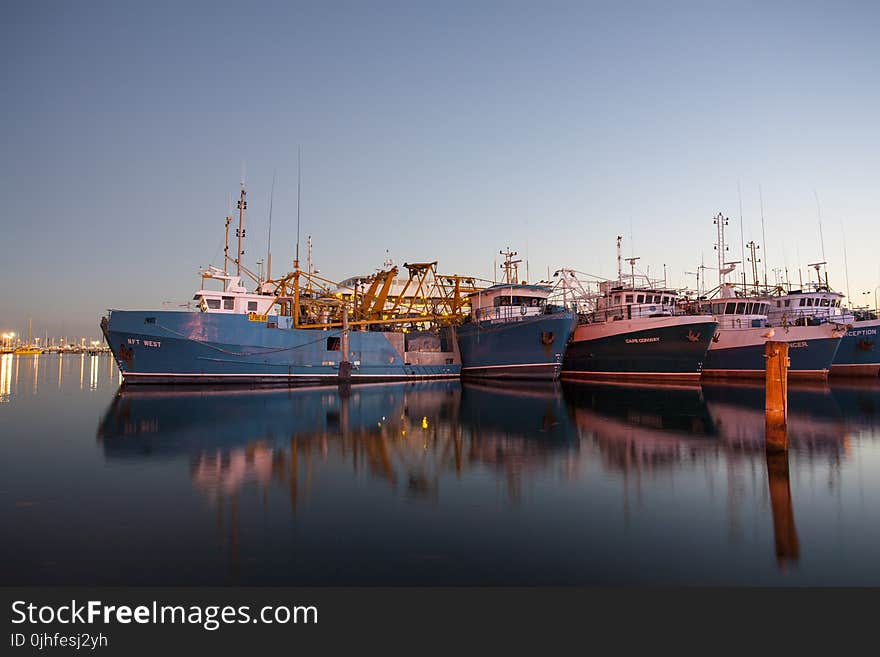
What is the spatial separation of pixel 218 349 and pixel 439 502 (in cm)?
2645

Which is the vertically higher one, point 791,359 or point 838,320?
point 838,320

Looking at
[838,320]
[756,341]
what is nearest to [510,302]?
[756,341]

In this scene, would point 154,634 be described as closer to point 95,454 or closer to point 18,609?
point 18,609

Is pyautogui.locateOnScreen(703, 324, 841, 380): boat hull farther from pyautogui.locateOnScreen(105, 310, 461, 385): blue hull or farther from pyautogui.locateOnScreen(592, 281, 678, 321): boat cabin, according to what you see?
pyautogui.locateOnScreen(105, 310, 461, 385): blue hull

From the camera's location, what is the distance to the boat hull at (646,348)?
33094mm

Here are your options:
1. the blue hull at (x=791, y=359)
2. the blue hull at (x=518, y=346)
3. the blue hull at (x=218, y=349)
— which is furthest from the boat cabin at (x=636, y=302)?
the blue hull at (x=218, y=349)

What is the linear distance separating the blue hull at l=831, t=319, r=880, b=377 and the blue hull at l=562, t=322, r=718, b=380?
14.9m

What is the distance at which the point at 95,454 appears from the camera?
12.8 metres

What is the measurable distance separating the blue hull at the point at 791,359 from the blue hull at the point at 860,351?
472 centimetres

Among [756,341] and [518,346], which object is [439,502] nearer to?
[518,346]

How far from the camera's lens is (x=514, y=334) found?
36.9 m

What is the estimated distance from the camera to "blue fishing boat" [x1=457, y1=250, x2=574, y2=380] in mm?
35188

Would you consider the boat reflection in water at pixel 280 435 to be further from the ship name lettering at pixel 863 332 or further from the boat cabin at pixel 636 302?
the ship name lettering at pixel 863 332

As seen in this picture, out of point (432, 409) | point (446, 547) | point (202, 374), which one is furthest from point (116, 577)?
point (202, 374)
